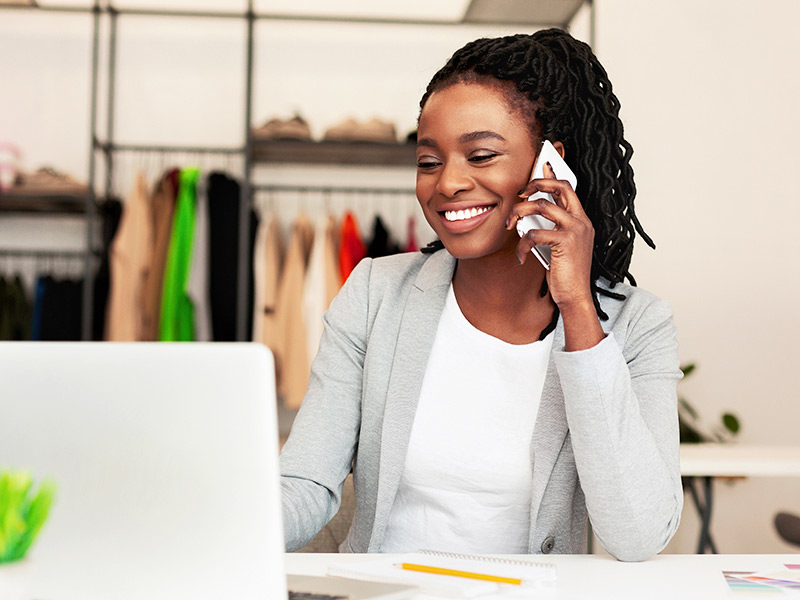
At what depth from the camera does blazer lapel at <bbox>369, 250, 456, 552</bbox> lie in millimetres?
1272

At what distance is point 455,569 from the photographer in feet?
3.05

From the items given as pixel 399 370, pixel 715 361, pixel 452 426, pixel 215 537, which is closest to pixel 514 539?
pixel 452 426

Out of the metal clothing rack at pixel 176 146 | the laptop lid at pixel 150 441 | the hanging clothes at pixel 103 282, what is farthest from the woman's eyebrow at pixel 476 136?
the hanging clothes at pixel 103 282

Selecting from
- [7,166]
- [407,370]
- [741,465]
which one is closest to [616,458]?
[407,370]

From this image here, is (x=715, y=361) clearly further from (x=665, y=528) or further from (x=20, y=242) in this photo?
(x=20, y=242)

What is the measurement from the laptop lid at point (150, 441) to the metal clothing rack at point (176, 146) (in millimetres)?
3008

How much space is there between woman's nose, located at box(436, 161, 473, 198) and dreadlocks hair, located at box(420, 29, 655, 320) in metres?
0.13

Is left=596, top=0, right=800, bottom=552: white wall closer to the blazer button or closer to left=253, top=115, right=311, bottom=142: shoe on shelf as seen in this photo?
left=253, top=115, right=311, bottom=142: shoe on shelf

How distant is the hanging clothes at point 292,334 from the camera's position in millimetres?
3557

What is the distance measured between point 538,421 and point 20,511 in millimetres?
820

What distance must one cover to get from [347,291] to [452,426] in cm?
28

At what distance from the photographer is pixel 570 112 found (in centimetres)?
136

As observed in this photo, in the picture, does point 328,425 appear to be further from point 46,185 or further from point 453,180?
point 46,185

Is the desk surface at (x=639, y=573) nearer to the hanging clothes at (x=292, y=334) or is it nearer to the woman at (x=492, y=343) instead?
the woman at (x=492, y=343)
